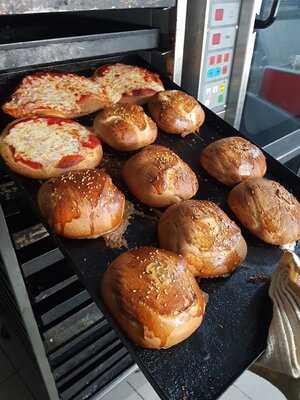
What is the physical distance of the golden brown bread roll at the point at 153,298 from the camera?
2.18 feet

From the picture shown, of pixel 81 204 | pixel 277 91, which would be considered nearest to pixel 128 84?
pixel 81 204

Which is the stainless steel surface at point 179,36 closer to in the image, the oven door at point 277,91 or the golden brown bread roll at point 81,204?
the oven door at point 277,91

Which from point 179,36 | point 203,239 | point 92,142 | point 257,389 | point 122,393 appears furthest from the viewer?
point 257,389

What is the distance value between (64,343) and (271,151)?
1.27m

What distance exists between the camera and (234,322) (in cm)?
75

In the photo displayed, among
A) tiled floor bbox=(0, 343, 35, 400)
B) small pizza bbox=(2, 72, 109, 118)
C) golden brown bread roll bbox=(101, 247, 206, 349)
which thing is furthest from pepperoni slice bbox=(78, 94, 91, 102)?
tiled floor bbox=(0, 343, 35, 400)

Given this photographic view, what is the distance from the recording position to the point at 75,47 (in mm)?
1052

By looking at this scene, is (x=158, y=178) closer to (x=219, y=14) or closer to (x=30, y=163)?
(x=30, y=163)

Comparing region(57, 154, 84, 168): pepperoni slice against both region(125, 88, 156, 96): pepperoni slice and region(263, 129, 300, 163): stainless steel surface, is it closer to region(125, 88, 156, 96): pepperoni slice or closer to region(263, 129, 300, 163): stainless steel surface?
region(125, 88, 156, 96): pepperoni slice

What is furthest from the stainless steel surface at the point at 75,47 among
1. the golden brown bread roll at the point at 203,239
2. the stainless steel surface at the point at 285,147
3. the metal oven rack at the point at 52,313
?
the stainless steel surface at the point at 285,147

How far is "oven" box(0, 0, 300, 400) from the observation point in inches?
27.6

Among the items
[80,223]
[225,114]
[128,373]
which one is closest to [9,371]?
[128,373]

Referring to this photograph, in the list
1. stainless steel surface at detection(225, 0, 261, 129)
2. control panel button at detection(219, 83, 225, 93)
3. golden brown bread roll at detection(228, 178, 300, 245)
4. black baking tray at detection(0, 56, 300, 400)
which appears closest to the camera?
black baking tray at detection(0, 56, 300, 400)

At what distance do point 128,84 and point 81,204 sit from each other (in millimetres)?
654
